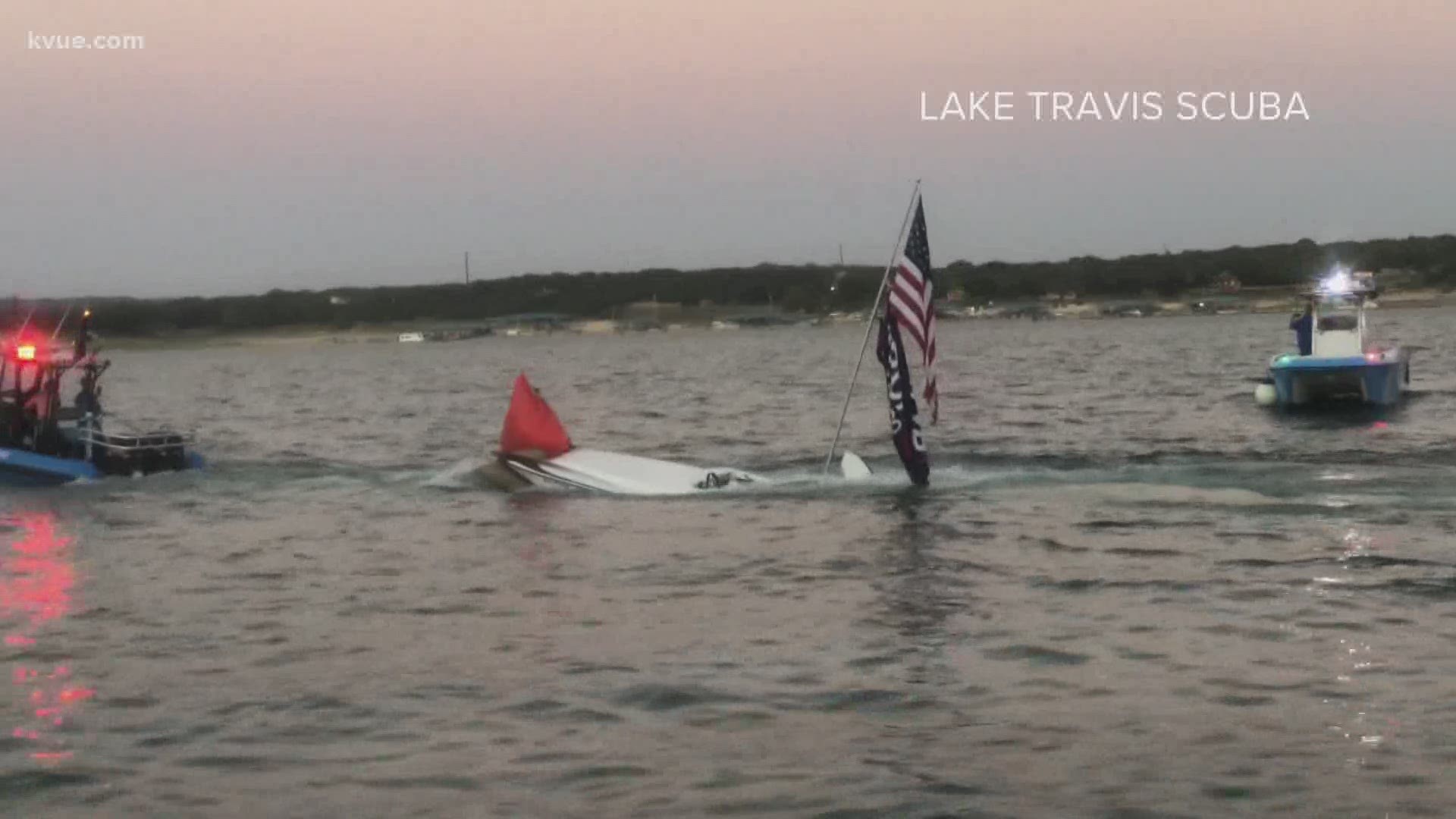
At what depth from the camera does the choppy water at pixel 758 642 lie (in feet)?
37.1

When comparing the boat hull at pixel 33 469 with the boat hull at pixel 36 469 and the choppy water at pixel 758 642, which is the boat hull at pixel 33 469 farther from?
the choppy water at pixel 758 642

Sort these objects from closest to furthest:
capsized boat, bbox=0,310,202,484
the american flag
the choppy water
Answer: the choppy water < the american flag < capsized boat, bbox=0,310,202,484

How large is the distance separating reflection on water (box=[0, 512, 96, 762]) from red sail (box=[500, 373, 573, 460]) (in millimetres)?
7102

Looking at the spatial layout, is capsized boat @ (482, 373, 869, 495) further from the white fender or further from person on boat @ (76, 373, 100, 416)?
person on boat @ (76, 373, 100, 416)

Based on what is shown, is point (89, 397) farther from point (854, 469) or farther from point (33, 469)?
point (854, 469)

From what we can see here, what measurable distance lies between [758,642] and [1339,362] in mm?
32891

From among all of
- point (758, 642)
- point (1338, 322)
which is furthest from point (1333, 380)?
point (758, 642)

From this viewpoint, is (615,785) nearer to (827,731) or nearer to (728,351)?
(827,731)

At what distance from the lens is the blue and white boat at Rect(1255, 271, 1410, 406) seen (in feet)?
148

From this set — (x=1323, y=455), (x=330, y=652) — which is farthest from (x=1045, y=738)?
(x=1323, y=455)

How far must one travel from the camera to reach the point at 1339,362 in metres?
45.2

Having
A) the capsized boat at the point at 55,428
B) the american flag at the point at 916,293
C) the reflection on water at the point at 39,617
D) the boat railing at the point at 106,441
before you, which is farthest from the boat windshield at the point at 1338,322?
the reflection on water at the point at 39,617

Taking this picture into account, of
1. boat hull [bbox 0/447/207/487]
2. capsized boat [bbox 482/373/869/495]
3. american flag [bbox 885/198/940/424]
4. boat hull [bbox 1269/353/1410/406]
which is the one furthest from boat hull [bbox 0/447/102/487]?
boat hull [bbox 1269/353/1410/406]

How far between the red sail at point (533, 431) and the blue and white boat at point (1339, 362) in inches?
865
